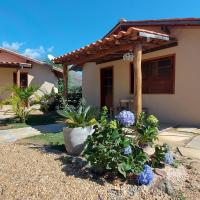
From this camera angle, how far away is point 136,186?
358 centimetres

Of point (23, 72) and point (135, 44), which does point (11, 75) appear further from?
point (135, 44)

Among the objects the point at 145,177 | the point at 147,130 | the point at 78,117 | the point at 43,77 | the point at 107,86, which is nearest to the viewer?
the point at 145,177

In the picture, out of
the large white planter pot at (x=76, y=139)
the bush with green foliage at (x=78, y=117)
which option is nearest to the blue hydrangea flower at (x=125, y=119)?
the bush with green foliage at (x=78, y=117)

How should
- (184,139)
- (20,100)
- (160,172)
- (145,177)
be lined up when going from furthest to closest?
(20,100) < (184,139) < (160,172) < (145,177)

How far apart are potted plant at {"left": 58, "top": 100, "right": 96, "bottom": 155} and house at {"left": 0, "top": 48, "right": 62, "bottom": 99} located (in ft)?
40.5

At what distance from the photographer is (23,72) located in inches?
707

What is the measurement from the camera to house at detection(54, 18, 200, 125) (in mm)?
6867

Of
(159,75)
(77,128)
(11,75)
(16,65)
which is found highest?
(16,65)

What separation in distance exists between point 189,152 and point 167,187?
169 centimetres

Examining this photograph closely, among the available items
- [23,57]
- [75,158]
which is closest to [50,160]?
[75,158]

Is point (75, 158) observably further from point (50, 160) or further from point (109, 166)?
point (109, 166)

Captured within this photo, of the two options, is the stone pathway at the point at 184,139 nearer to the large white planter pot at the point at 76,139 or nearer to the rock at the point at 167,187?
the rock at the point at 167,187

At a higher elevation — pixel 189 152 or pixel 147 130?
pixel 147 130

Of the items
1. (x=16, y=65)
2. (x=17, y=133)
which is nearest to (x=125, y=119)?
(x=17, y=133)
